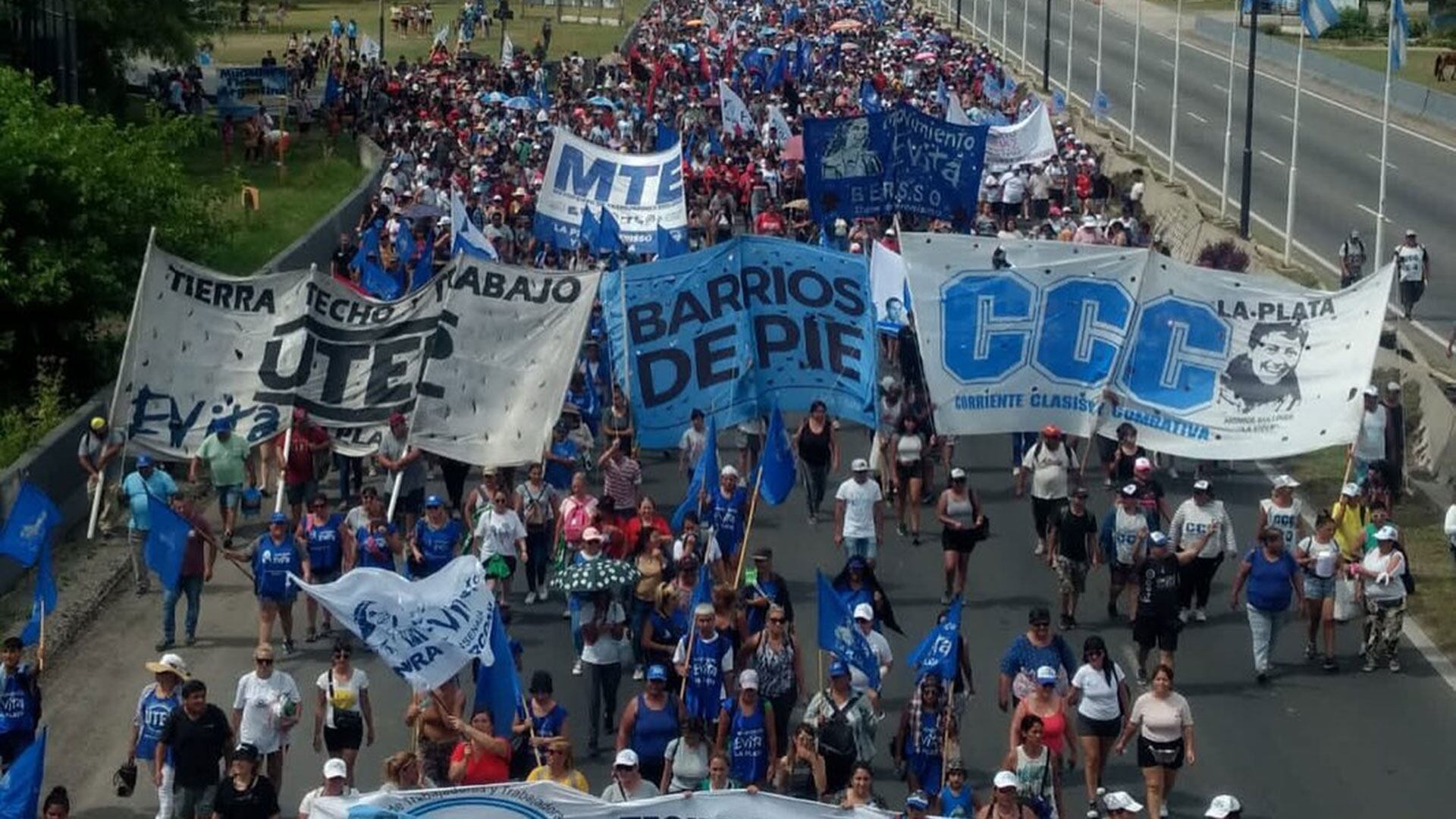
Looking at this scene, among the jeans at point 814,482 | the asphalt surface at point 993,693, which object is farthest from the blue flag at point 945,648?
the jeans at point 814,482

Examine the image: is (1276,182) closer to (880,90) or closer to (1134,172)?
(1134,172)

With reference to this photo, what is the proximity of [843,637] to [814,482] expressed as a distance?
22.0 ft

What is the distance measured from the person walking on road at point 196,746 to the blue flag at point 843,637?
3513 millimetres

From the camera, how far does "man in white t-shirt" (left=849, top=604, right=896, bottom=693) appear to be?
50.4ft

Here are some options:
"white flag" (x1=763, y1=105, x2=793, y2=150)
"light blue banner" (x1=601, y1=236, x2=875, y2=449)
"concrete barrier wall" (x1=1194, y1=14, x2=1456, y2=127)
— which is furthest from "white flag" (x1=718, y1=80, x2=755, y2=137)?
"light blue banner" (x1=601, y1=236, x2=875, y2=449)

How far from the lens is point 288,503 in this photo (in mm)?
21750

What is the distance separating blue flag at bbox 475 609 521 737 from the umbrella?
2013 mm

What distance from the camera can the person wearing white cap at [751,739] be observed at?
48.5 feet

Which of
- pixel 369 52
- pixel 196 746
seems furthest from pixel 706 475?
pixel 369 52

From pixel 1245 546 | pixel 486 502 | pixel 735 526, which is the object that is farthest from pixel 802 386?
pixel 1245 546

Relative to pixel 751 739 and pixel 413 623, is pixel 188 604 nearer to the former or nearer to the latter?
pixel 413 623

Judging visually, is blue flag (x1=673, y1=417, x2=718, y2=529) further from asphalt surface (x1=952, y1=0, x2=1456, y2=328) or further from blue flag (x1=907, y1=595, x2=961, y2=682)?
asphalt surface (x1=952, y1=0, x2=1456, y2=328)

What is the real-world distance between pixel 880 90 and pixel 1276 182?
347 inches

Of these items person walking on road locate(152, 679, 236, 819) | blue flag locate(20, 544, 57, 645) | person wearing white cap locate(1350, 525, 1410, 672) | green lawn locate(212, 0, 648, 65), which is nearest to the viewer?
person walking on road locate(152, 679, 236, 819)
